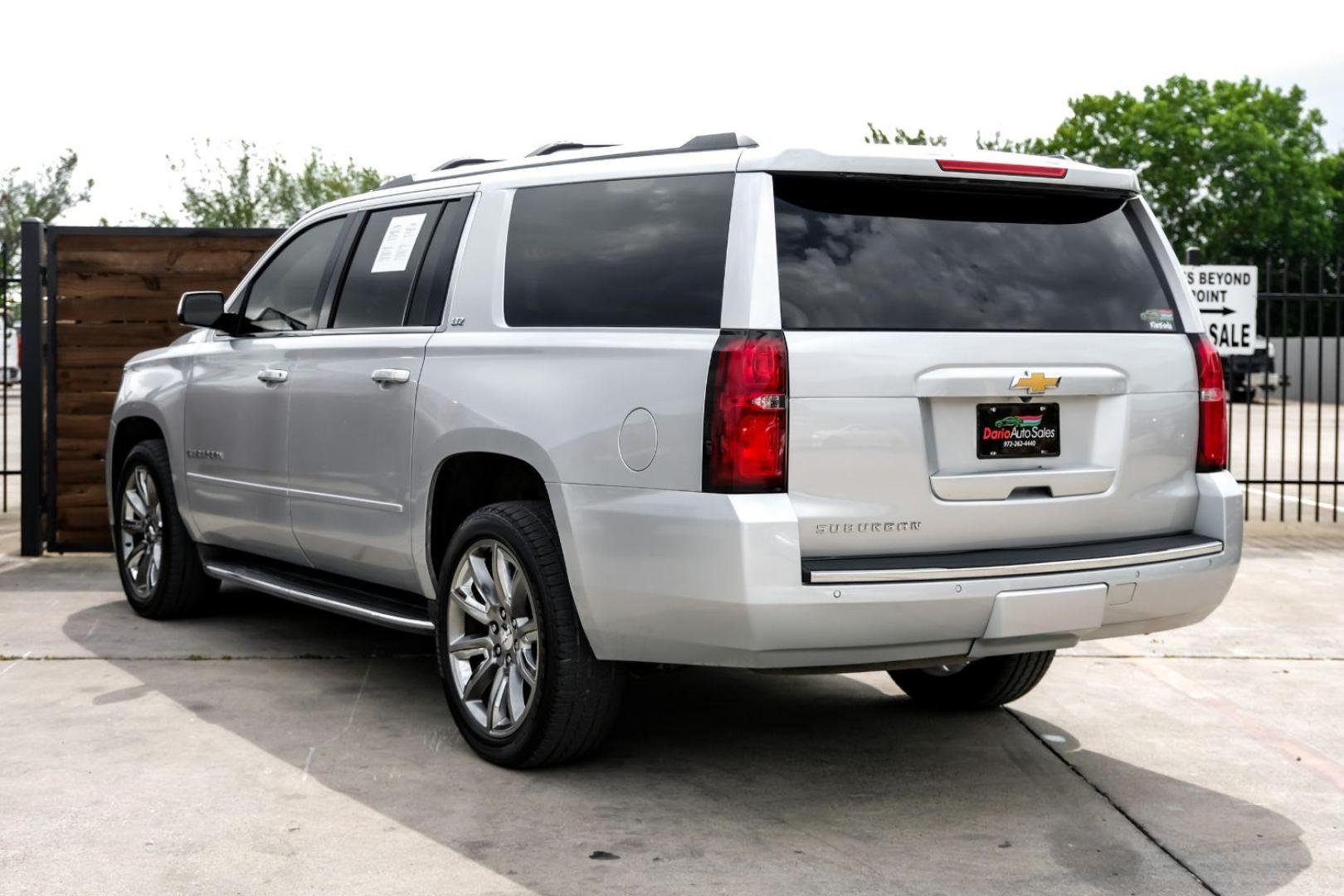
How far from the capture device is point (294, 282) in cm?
653

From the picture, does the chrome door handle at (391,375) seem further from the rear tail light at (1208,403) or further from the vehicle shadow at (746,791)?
the rear tail light at (1208,403)

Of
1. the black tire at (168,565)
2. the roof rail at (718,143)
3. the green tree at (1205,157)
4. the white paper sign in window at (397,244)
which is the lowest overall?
the black tire at (168,565)

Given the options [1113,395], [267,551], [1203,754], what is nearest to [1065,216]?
[1113,395]

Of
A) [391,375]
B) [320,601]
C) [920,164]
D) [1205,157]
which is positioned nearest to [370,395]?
[391,375]

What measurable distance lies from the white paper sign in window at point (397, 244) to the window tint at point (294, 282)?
45 cm

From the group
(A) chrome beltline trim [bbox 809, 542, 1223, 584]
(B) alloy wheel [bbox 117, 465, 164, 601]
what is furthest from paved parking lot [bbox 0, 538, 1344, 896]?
(A) chrome beltline trim [bbox 809, 542, 1223, 584]

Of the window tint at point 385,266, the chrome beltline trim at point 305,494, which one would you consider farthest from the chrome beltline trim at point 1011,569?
the window tint at point 385,266

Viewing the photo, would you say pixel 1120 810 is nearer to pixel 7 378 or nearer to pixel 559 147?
pixel 559 147

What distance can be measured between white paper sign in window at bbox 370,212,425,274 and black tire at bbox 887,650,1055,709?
2408 millimetres

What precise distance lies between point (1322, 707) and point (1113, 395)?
2.29m

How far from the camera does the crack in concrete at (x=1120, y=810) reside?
13.5ft

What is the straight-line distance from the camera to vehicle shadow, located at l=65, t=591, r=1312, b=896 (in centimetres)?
410

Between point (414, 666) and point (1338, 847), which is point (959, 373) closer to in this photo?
point (1338, 847)

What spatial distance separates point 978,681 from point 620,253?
A: 7.39 ft
